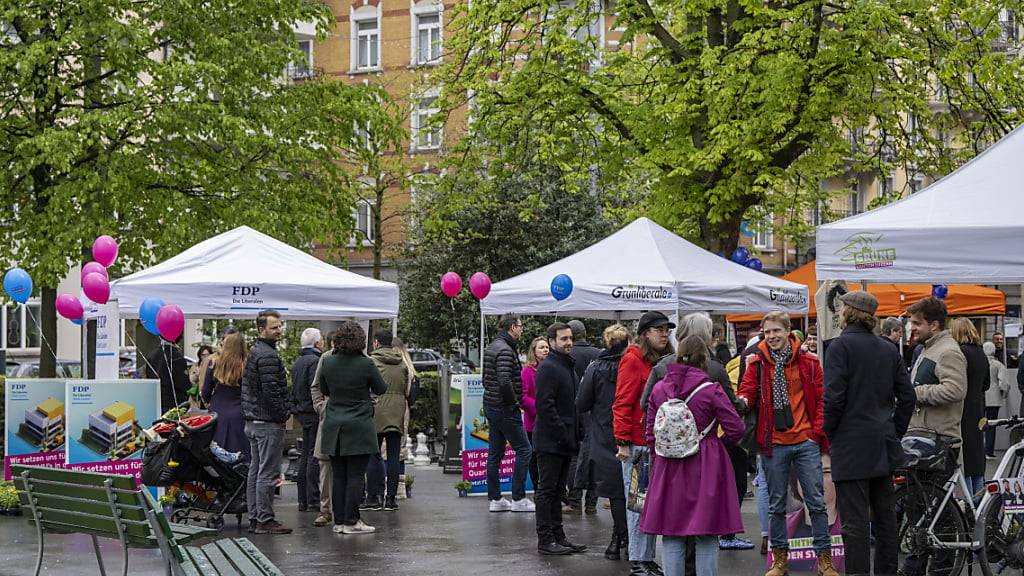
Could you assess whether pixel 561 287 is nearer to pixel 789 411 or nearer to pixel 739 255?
pixel 789 411

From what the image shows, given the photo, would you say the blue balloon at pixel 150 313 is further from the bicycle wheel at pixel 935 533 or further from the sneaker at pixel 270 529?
the bicycle wheel at pixel 935 533

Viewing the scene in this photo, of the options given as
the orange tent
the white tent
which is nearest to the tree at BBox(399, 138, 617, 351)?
the orange tent

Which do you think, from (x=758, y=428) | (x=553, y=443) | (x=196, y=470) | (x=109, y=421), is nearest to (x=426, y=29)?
(x=109, y=421)

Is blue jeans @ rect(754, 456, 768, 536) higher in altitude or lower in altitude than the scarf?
lower

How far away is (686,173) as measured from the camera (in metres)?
19.7

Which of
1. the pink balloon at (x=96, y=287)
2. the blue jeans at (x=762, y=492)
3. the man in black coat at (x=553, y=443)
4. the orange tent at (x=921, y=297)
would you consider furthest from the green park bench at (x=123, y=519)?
the orange tent at (x=921, y=297)

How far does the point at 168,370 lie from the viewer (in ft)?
58.5

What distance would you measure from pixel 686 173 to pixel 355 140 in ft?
33.3

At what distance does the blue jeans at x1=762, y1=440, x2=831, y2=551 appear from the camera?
9.73 meters

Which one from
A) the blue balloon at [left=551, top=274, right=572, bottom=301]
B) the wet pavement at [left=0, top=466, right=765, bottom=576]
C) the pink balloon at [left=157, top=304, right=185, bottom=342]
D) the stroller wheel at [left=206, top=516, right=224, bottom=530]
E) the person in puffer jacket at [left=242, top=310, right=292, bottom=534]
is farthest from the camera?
the blue balloon at [left=551, top=274, right=572, bottom=301]

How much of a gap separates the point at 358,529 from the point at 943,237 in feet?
19.3

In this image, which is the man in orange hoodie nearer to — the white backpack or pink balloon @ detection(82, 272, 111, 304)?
the white backpack

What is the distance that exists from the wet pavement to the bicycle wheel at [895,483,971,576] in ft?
4.40

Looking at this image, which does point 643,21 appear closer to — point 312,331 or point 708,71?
point 708,71
